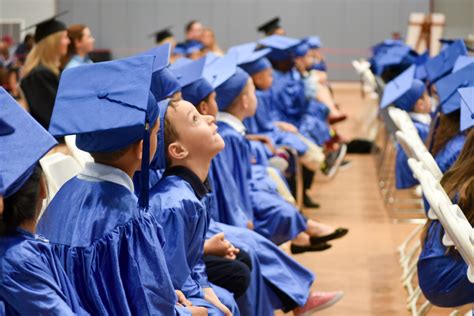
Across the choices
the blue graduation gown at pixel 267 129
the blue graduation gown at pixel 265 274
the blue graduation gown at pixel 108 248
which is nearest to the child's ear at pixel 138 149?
the blue graduation gown at pixel 108 248

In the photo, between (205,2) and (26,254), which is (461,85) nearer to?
(26,254)

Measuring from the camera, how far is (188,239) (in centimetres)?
322

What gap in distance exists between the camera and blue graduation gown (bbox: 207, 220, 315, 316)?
4.13 m

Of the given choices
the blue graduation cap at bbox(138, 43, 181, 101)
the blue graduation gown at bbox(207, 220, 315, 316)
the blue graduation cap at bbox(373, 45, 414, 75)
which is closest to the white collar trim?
the blue graduation cap at bbox(138, 43, 181, 101)

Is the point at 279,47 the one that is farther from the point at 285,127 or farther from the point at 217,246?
the point at 217,246

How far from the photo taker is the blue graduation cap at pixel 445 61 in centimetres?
582

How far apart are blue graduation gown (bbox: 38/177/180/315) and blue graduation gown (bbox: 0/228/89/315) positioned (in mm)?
256

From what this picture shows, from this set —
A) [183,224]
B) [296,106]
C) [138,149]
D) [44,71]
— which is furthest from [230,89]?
[296,106]

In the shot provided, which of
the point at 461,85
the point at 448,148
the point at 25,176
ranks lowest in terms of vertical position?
the point at 448,148

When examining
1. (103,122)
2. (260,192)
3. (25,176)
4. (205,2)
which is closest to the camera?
(25,176)

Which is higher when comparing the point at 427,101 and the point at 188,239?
the point at 188,239

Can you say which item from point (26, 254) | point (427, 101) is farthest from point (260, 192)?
point (26, 254)

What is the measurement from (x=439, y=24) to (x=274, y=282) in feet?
35.4

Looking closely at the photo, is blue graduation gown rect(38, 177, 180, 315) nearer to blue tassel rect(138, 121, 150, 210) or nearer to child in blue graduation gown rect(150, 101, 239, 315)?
blue tassel rect(138, 121, 150, 210)
